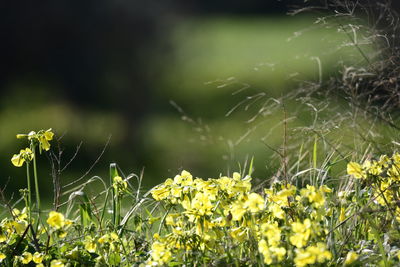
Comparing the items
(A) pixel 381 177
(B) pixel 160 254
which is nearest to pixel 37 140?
(B) pixel 160 254

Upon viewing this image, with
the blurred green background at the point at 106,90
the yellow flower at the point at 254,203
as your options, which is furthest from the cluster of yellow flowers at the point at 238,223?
the blurred green background at the point at 106,90

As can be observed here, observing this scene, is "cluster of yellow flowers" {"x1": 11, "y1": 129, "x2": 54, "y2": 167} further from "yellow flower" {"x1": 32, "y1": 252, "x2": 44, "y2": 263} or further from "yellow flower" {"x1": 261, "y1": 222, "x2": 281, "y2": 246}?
"yellow flower" {"x1": 261, "y1": 222, "x2": 281, "y2": 246}

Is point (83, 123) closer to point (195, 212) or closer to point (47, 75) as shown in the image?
point (47, 75)

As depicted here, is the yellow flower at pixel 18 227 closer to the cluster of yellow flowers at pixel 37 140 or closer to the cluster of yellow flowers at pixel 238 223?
the cluster of yellow flowers at pixel 37 140

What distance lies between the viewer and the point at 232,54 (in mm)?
18031

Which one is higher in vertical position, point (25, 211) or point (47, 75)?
point (25, 211)

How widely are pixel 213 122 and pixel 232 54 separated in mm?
7075

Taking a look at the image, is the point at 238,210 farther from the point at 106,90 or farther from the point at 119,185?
the point at 106,90

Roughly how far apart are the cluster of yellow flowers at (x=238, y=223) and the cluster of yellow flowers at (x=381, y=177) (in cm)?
11

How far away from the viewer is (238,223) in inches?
92.5

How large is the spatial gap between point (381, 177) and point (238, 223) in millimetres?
446

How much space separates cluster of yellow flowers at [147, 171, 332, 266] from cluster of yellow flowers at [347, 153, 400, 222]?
0.37 feet

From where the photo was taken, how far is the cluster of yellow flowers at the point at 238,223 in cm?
182

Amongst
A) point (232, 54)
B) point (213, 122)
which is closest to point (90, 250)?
point (213, 122)
